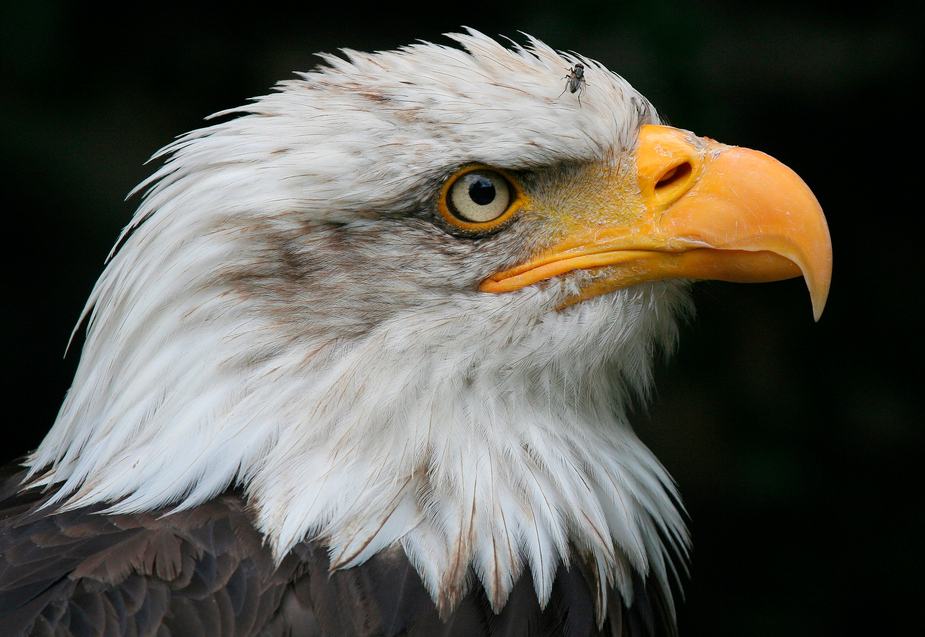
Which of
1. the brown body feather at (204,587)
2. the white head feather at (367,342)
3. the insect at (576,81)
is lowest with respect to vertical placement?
the brown body feather at (204,587)

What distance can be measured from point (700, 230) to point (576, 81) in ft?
1.20

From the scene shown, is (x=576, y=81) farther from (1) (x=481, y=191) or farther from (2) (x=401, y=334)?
(2) (x=401, y=334)

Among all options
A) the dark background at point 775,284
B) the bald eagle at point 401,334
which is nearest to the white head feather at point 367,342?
the bald eagle at point 401,334

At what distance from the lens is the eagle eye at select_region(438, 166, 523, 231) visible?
60.0 inches

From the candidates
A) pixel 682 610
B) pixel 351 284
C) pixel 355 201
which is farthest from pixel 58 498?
pixel 682 610

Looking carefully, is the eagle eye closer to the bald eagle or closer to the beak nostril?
the bald eagle

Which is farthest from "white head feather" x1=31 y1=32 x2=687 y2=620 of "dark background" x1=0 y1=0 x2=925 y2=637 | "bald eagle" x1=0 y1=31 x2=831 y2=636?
"dark background" x1=0 y1=0 x2=925 y2=637

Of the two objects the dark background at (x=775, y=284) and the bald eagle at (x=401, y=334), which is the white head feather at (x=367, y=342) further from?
the dark background at (x=775, y=284)

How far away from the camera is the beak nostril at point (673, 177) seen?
5.14 feet

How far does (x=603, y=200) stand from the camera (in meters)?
1.59

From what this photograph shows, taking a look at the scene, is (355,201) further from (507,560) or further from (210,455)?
(507,560)

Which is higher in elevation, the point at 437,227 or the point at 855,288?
the point at 437,227

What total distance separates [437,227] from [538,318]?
25 cm

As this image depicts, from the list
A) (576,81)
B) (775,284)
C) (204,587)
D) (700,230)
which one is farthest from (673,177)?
(775,284)
